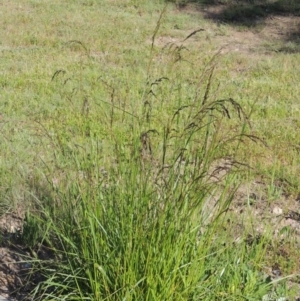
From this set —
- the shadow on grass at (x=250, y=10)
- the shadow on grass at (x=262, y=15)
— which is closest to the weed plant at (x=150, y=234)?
the shadow on grass at (x=262, y=15)

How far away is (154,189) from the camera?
3.26 m

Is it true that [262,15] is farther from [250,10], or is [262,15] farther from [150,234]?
[150,234]

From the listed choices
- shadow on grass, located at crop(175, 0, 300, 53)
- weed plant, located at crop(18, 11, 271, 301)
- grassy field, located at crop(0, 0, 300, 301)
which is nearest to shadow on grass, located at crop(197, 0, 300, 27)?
shadow on grass, located at crop(175, 0, 300, 53)

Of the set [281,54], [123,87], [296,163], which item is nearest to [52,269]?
[296,163]

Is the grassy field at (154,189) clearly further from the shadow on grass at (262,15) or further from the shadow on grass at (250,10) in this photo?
the shadow on grass at (250,10)

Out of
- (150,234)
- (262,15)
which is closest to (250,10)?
(262,15)

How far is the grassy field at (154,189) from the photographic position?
3170mm

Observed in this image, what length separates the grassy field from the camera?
10.4 ft

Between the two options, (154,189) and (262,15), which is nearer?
(154,189)

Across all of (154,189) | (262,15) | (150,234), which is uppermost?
(154,189)

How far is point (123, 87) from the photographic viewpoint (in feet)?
25.1

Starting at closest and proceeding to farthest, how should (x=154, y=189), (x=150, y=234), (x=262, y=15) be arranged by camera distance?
(x=150, y=234) < (x=154, y=189) < (x=262, y=15)

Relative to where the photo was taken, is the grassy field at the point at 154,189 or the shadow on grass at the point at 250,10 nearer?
the grassy field at the point at 154,189

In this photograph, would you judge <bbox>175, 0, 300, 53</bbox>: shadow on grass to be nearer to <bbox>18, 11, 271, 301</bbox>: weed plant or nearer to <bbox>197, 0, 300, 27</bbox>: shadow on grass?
<bbox>197, 0, 300, 27</bbox>: shadow on grass
